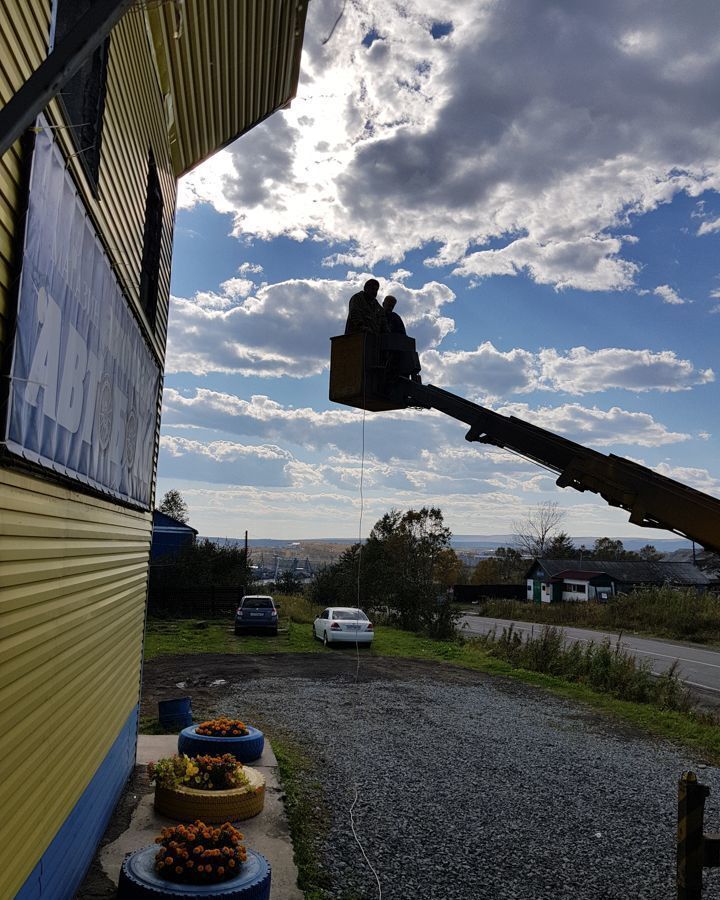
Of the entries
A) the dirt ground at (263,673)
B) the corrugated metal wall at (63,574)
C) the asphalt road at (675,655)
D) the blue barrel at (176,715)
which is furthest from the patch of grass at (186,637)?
the corrugated metal wall at (63,574)

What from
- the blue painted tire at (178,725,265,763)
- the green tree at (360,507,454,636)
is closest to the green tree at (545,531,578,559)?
the green tree at (360,507,454,636)

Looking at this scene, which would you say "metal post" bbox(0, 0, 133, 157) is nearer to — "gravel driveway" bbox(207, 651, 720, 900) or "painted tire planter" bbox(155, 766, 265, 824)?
"gravel driveway" bbox(207, 651, 720, 900)

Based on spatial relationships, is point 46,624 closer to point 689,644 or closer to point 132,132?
point 132,132

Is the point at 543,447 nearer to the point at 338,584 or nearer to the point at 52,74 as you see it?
the point at 52,74

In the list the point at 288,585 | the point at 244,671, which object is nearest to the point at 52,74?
the point at 244,671

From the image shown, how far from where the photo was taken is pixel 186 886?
4.43m

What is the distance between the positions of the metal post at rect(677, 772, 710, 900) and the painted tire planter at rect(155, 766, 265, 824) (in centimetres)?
417

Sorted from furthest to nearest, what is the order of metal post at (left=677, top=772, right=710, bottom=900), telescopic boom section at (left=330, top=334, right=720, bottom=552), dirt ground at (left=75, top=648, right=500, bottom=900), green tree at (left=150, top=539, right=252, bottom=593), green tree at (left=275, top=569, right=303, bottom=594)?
green tree at (left=275, top=569, right=303, bottom=594), green tree at (left=150, top=539, right=252, bottom=593), dirt ground at (left=75, top=648, right=500, bottom=900), telescopic boom section at (left=330, top=334, right=720, bottom=552), metal post at (left=677, top=772, right=710, bottom=900)

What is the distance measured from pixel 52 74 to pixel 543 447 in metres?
4.79

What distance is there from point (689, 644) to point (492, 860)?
26204 mm

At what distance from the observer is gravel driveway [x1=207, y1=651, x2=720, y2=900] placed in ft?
19.4

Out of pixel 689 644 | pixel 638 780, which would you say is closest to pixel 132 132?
pixel 638 780

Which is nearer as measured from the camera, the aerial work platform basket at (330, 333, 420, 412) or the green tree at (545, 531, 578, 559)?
the aerial work platform basket at (330, 333, 420, 412)

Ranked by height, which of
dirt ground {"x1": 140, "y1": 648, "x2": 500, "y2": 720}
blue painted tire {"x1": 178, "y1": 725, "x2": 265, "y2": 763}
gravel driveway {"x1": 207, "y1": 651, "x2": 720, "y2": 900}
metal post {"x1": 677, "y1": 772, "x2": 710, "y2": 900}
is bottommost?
dirt ground {"x1": 140, "y1": 648, "x2": 500, "y2": 720}
